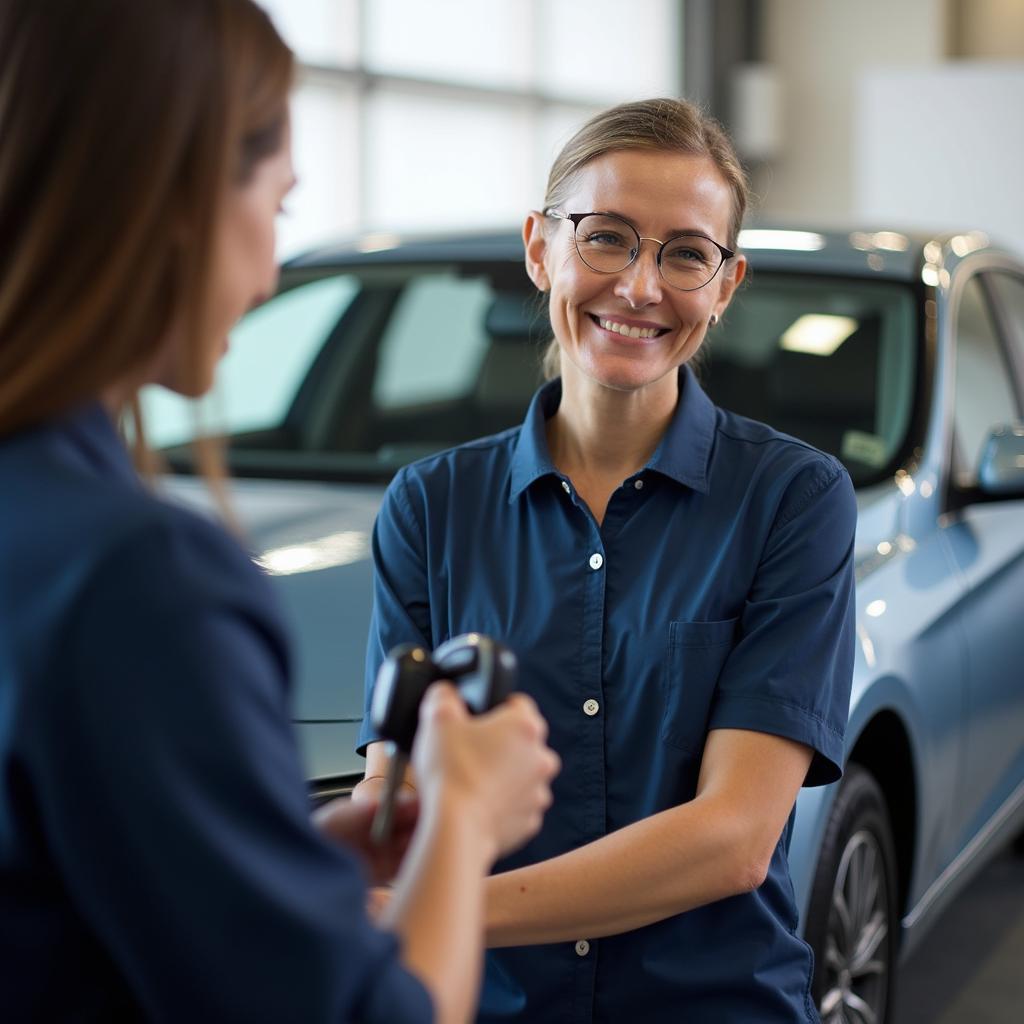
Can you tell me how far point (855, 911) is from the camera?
7.72 ft

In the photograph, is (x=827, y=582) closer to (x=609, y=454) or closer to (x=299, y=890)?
(x=609, y=454)

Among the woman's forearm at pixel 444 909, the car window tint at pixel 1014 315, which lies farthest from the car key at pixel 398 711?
the car window tint at pixel 1014 315

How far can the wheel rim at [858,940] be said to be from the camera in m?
2.28

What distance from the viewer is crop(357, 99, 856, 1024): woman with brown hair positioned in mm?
1490

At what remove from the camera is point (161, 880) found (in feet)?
2.43

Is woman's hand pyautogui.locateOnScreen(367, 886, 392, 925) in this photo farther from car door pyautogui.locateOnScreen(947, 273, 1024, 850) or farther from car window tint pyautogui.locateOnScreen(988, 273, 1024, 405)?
car window tint pyautogui.locateOnScreen(988, 273, 1024, 405)

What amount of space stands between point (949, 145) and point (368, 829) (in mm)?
8791

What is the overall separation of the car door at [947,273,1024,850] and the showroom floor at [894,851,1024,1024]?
31 cm

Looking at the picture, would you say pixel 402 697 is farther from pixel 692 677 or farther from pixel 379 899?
pixel 692 677

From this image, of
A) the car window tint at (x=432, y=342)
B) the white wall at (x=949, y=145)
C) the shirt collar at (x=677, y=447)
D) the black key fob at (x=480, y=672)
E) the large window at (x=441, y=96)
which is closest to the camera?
the black key fob at (x=480, y=672)

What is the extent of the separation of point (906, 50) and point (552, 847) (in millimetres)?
9804

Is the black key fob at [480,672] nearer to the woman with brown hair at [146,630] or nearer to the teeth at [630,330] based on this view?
the woman with brown hair at [146,630]

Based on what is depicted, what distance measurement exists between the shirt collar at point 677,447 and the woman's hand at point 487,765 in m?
0.69

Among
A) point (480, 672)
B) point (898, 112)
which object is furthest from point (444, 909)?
point (898, 112)
